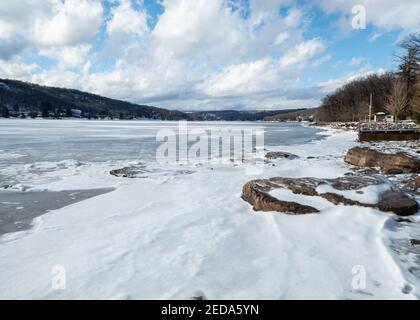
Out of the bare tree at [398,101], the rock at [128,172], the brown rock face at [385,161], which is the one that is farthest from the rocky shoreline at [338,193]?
the bare tree at [398,101]

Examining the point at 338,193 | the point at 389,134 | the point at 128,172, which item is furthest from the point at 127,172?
the point at 389,134

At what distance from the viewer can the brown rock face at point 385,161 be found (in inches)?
456

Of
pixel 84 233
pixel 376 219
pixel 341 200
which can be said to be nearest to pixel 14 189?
pixel 84 233

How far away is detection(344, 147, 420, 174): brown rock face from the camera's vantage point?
456 inches

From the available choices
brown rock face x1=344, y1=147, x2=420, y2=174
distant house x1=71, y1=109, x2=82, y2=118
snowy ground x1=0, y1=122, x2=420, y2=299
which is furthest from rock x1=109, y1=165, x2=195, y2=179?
distant house x1=71, y1=109, x2=82, y2=118

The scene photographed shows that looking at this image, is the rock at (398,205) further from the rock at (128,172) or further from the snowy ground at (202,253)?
the rock at (128,172)

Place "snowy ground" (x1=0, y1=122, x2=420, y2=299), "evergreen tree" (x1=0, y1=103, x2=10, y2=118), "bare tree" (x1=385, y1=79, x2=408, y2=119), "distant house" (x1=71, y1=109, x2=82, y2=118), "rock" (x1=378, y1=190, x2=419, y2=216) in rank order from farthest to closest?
"distant house" (x1=71, y1=109, x2=82, y2=118), "evergreen tree" (x1=0, y1=103, x2=10, y2=118), "bare tree" (x1=385, y1=79, x2=408, y2=119), "rock" (x1=378, y1=190, x2=419, y2=216), "snowy ground" (x1=0, y1=122, x2=420, y2=299)

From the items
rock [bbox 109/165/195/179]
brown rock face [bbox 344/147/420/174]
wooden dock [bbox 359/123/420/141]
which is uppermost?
wooden dock [bbox 359/123/420/141]

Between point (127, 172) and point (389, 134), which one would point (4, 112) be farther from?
point (127, 172)

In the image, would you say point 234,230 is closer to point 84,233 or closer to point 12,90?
point 84,233

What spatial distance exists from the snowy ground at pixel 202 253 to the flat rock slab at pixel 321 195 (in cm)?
26

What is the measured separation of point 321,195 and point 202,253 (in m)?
3.70

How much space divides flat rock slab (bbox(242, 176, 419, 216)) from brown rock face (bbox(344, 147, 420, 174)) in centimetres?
405

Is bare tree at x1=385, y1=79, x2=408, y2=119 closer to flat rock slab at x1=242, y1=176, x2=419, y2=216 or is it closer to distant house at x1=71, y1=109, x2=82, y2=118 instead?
flat rock slab at x1=242, y1=176, x2=419, y2=216
